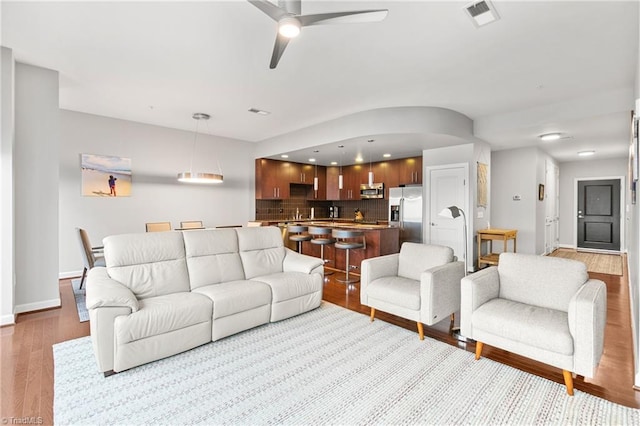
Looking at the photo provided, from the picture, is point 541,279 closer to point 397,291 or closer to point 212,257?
point 397,291

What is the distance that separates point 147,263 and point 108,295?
70cm

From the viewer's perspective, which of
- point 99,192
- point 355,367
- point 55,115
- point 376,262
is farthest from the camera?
point 99,192

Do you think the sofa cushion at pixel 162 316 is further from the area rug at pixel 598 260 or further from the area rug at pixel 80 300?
the area rug at pixel 598 260

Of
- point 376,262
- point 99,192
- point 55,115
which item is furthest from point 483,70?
point 99,192

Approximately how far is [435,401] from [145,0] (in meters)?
3.63

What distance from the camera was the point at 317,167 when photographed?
347 inches

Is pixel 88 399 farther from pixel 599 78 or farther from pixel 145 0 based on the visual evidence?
pixel 599 78

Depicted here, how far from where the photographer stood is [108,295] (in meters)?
2.33

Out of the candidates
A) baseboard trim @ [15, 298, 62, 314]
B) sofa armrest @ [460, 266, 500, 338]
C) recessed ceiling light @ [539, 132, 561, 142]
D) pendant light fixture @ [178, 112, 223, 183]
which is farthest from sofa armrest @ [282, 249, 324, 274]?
recessed ceiling light @ [539, 132, 561, 142]

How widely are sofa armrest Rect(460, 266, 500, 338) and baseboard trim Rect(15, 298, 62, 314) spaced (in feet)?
15.0

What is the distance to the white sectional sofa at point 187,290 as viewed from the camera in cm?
231

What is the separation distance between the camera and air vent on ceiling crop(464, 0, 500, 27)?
2426mm

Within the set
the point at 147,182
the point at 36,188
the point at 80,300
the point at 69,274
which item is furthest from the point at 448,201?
the point at 69,274

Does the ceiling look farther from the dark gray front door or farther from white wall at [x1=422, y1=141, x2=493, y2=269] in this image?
the dark gray front door
